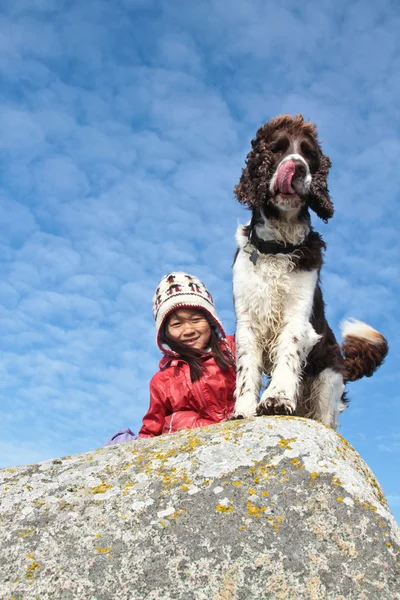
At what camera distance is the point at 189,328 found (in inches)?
266

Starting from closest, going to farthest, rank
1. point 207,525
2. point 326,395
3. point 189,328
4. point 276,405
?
1. point 207,525
2. point 276,405
3. point 326,395
4. point 189,328

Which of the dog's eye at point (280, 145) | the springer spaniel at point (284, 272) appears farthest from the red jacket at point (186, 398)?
the dog's eye at point (280, 145)

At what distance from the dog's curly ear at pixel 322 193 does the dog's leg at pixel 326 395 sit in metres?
1.60

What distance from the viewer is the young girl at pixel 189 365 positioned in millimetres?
6117

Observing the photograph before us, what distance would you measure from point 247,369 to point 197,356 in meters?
1.13

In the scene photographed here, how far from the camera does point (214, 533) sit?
2.76 meters

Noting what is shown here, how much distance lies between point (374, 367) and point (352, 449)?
3453mm

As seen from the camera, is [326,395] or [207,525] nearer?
[207,525]

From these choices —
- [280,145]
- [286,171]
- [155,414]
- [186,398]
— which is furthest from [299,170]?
[155,414]

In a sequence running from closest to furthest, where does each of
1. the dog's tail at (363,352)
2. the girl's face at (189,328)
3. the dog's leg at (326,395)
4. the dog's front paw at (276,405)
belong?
the dog's front paw at (276,405), the dog's leg at (326,395), the girl's face at (189,328), the dog's tail at (363,352)

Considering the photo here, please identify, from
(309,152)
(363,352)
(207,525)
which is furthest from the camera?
(363,352)

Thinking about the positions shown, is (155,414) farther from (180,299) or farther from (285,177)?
(285,177)

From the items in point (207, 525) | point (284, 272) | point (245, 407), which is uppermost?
point (284, 272)

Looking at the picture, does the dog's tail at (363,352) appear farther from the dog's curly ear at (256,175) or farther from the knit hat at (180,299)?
the dog's curly ear at (256,175)
